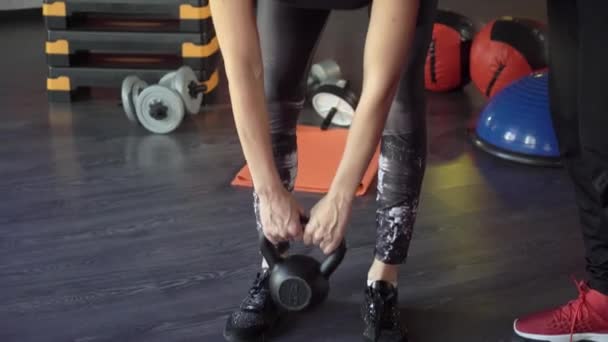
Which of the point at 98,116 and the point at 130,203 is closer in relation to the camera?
the point at 130,203

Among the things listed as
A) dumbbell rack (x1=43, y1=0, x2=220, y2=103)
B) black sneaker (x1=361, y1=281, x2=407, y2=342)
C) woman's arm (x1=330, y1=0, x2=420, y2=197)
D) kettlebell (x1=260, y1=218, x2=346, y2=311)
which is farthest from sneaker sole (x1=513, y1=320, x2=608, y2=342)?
dumbbell rack (x1=43, y1=0, x2=220, y2=103)

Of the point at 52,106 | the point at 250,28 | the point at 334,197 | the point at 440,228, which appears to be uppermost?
the point at 250,28

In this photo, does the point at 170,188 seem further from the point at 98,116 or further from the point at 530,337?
the point at 530,337

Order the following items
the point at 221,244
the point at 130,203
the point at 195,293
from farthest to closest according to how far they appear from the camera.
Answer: the point at 130,203, the point at 221,244, the point at 195,293

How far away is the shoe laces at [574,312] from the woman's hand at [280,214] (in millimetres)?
561

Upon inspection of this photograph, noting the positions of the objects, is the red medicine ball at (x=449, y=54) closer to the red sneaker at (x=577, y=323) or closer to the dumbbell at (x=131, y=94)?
the dumbbell at (x=131, y=94)

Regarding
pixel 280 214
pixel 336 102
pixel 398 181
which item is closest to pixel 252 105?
pixel 280 214

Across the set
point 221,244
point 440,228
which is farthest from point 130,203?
point 440,228

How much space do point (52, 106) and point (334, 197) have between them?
1.97 m

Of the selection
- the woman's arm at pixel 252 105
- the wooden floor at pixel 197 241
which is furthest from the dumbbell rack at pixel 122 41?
the woman's arm at pixel 252 105

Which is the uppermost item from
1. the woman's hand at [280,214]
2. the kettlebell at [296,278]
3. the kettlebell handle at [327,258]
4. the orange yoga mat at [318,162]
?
the woman's hand at [280,214]

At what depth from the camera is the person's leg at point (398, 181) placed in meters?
1.33

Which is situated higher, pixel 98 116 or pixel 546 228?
pixel 546 228

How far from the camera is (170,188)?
2223mm
